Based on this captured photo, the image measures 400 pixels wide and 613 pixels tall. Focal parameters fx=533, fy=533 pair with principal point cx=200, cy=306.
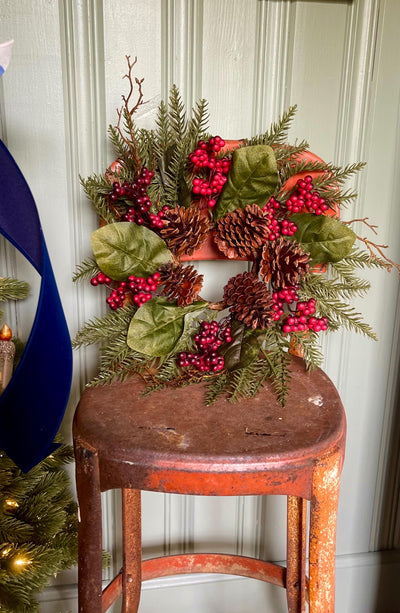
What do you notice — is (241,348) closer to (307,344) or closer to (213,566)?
(307,344)

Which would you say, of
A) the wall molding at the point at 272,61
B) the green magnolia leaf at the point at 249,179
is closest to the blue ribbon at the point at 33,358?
the green magnolia leaf at the point at 249,179

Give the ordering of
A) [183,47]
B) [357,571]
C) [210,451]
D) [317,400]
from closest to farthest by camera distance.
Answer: [210,451] < [317,400] < [183,47] < [357,571]

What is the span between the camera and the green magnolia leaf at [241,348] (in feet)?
2.45

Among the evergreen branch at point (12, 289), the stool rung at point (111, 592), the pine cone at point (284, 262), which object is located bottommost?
the stool rung at point (111, 592)

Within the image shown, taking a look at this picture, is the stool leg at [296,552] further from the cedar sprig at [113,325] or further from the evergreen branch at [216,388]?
the cedar sprig at [113,325]

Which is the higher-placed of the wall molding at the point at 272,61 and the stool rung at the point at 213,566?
the wall molding at the point at 272,61

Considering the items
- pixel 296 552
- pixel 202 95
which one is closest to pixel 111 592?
pixel 296 552

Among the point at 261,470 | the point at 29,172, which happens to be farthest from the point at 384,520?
the point at 29,172

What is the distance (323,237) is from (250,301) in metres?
0.14

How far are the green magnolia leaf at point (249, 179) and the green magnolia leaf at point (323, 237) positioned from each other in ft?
0.24

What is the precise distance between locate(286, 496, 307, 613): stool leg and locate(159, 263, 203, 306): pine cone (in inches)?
16.4

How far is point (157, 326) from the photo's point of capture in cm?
75

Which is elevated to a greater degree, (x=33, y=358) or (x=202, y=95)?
(x=202, y=95)

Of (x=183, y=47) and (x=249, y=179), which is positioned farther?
(x=183, y=47)
